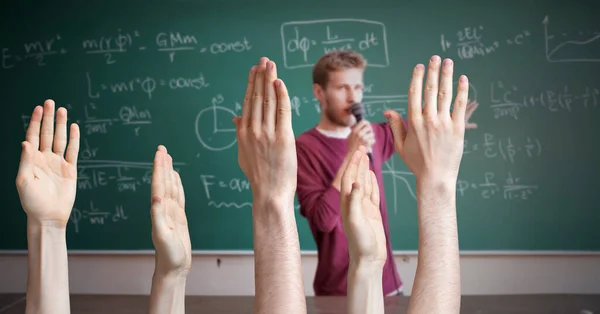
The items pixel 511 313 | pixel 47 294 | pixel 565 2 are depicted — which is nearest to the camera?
pixel 47 294

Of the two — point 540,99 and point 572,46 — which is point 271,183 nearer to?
point 540,99

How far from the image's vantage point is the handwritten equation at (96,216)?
366 cm

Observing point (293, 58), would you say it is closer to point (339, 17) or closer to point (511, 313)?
point (339, 17)

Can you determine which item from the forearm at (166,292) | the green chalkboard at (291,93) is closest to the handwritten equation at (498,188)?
the green chalkboard at (291,93)

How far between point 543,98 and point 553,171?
446 millimetres

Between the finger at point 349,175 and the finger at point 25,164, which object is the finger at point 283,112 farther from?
the finger at point 25,164

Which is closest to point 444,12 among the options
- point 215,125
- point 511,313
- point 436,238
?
point 215,125

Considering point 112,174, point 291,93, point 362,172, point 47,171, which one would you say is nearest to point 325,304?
point 362,172

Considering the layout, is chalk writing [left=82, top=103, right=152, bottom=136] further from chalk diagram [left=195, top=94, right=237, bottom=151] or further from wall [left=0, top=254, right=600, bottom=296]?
wall [left=0, top=254, right=600, bottom=296]

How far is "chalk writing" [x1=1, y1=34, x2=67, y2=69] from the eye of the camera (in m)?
3.69

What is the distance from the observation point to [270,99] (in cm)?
108

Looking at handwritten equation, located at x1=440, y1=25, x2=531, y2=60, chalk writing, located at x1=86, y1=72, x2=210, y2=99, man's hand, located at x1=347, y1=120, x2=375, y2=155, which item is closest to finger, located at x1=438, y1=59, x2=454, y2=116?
man's hand, located at x1=347, y1=120, x2=375, y2=155

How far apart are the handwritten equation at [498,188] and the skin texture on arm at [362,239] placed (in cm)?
249

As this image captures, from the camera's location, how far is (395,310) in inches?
67.2
